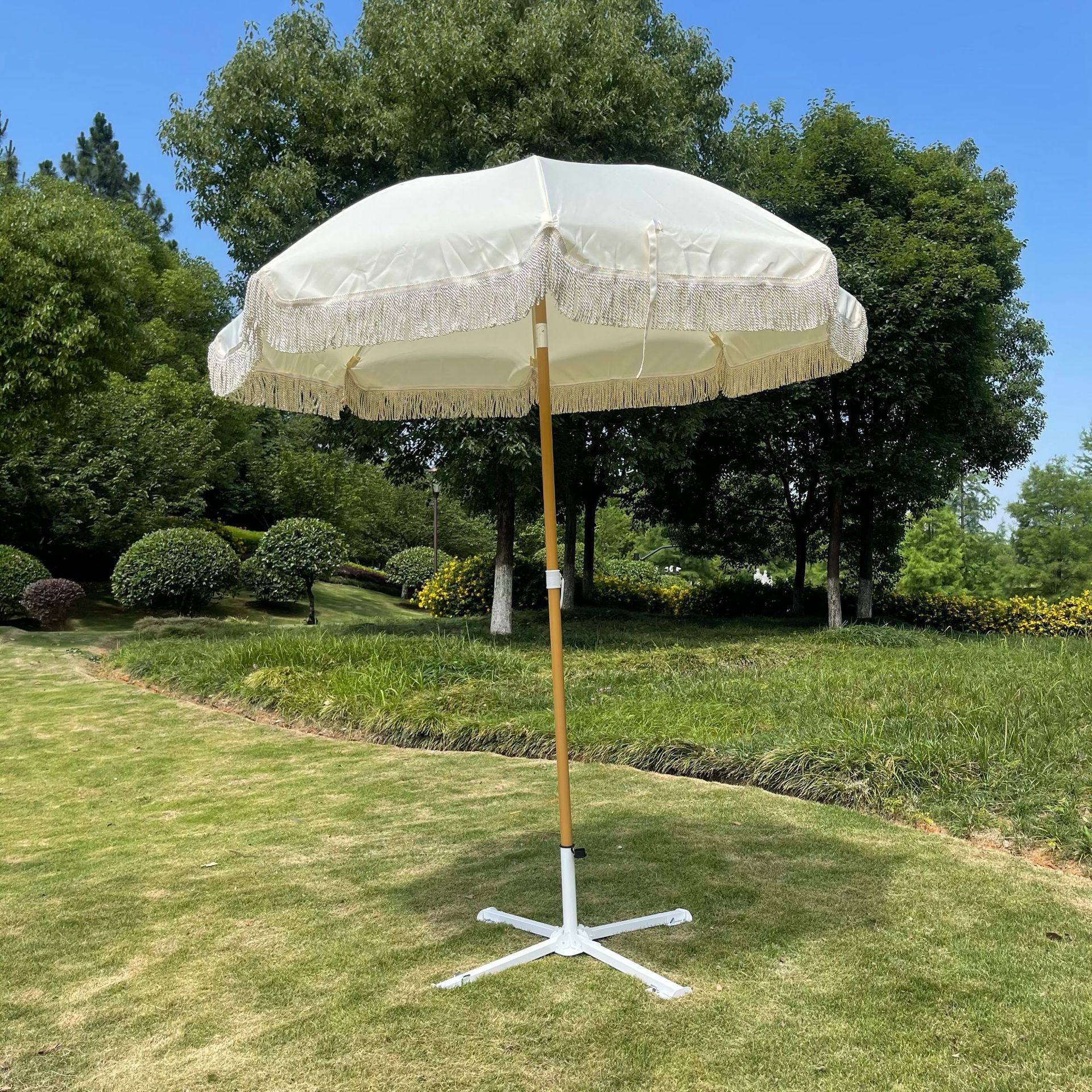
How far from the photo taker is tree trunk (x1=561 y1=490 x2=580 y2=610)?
16.0 m

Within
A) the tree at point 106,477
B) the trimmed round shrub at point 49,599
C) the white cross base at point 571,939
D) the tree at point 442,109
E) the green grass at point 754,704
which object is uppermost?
the tree at point 442,109

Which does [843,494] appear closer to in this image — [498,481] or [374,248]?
[498,481]

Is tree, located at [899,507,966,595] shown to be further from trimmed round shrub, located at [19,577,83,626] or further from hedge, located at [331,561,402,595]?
trimmed round shrub, located at [19,577,83,626]

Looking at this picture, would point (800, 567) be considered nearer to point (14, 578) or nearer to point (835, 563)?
point (835, 563)

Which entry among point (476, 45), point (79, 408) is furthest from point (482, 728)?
point (79, 408)

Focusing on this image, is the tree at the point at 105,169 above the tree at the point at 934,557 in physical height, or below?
above

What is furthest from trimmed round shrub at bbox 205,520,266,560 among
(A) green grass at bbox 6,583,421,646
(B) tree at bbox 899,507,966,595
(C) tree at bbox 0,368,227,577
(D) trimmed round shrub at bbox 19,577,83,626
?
(B) tree at bbox 899,507,966,595

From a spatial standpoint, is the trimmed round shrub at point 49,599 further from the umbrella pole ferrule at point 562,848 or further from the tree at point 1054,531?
the tree at point 1054,531

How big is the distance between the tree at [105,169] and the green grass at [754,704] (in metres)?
34.0

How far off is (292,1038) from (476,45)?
11418 millimetres

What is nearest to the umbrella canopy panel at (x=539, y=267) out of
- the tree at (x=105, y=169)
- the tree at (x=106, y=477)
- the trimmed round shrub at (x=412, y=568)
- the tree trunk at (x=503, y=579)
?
the tree trunk at (x=503, y=579)

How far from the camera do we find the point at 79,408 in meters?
18.1

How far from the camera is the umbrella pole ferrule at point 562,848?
9.31 feet

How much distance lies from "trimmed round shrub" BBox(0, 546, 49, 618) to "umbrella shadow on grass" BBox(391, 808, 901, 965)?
47.0 feet
